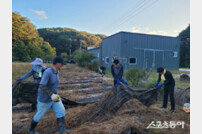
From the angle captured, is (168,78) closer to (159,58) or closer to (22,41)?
(159,58)

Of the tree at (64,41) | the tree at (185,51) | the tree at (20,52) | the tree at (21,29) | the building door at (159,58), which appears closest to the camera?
the building door at (159,58)

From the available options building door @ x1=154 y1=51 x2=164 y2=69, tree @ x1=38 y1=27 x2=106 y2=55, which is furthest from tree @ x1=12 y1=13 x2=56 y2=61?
building door @ x1=154 y1=51 x2=164 y2=69

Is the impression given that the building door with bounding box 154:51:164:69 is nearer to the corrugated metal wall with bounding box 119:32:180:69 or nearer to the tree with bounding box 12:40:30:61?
the corrugated metal wall with bounding box 119:32:180:69

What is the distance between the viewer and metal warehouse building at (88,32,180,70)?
15977mm

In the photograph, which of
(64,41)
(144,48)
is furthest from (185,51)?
(64,41)

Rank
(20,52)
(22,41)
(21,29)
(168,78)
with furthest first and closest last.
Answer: (21,29)
(22,41)
(20,52)
(168,78)

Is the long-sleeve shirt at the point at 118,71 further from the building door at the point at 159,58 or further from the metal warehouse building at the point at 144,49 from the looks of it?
the building door at the point at 159,58

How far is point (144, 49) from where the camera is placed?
16781mm

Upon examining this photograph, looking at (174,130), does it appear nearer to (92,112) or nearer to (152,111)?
(152,111)

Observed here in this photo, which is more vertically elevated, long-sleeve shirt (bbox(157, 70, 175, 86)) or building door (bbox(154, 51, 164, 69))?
building door (bbox(154, 51, 164, 69))

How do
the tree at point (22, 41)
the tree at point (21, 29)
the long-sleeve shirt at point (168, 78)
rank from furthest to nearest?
the tree at point (21, 29) < the tree at point (22, 41) < the long-sleeve shirt at point (168, 78)

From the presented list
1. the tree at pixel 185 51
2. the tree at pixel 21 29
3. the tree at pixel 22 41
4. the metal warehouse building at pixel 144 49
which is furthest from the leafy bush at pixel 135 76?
the tree at pixel 185 51

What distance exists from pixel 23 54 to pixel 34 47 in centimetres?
259

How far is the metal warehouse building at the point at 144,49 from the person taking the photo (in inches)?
629
